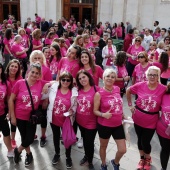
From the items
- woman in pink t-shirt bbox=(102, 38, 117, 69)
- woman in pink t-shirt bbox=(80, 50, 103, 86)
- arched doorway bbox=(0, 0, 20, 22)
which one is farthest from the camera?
arched doorway bbox=(0, 0, 20, 22)

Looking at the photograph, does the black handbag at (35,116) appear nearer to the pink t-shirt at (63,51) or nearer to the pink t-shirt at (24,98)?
the pink t-shirt at (24,98)

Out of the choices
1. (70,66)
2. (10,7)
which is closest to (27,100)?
(70,66)

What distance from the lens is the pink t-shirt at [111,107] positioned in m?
3.71

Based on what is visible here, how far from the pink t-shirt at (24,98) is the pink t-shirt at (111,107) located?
1047 mm

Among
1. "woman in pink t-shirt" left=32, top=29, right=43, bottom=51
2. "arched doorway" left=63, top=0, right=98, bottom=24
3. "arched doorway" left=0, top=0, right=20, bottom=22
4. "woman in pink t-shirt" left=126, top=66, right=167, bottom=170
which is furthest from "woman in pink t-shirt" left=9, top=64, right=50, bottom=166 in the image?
"arched doorway" left=0, top=0, right=20, bottom=22

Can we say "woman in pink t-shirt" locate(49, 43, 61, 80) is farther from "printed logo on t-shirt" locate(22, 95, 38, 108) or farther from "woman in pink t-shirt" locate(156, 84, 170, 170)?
"woman in pink t-shirt" locate(156, 84, 170, 170)

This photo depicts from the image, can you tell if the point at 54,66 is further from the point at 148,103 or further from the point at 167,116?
the point at 167,116

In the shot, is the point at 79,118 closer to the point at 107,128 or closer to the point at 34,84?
the point at 107,128

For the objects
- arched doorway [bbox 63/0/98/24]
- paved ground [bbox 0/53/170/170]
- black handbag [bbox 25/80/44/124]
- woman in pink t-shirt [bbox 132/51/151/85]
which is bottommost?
paved ground [bbox 0/53/170/170]

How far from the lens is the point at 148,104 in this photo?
151 inches

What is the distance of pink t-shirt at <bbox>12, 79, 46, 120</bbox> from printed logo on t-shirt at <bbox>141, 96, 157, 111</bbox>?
1.68 m

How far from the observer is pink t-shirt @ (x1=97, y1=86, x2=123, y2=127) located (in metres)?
3.71

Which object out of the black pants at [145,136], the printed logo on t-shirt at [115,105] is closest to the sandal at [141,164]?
the black pants at [145,136]

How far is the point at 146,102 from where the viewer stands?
385 centimetres
